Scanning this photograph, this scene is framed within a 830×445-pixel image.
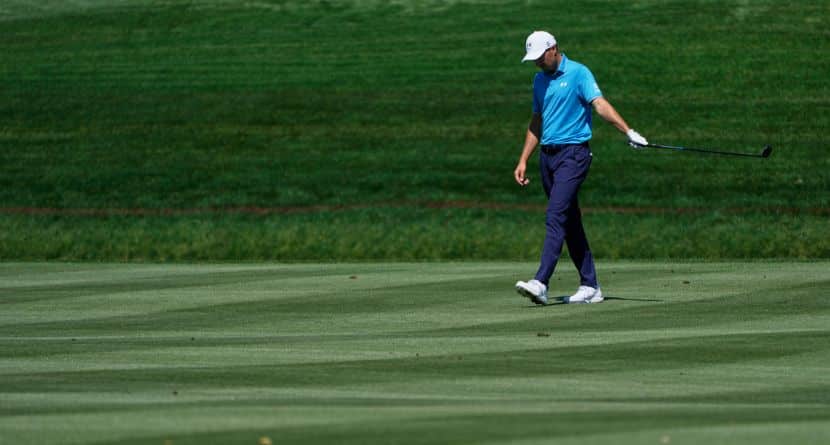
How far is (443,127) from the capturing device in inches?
1416

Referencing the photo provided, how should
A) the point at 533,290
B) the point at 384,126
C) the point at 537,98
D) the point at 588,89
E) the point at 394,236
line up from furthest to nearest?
the point at 384,126, the point at 394,236, the point at 537,98, the point at 588,89, the point at 533,290

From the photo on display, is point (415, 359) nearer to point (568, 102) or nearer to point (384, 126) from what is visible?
point (568, 102)

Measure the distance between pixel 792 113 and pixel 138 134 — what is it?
13.1m

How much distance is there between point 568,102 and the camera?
46.4ft

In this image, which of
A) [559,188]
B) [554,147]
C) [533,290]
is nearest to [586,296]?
[533,290]

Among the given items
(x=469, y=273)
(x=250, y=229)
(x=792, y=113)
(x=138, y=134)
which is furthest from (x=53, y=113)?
(x=469, y=273)

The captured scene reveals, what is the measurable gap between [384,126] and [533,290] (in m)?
22.6

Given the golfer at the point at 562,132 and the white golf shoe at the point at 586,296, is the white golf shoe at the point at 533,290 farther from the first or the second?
the white golf shoe at the point at 586,296

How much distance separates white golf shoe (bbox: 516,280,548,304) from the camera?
13781mm

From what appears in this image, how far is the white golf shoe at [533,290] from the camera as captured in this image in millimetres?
13781

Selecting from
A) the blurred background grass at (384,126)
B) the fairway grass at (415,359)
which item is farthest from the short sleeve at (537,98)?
the blurred background grass at (384,126)

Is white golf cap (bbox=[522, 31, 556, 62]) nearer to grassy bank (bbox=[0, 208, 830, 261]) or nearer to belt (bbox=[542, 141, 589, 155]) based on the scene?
belt (bbox=[542, 141, 589, 155])

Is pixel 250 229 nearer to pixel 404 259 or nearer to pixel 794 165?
pixel 404 259

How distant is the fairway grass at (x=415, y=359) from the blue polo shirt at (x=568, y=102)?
4.48ft
